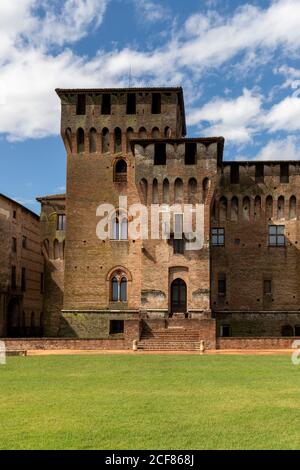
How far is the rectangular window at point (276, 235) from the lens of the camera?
4272 centimetres

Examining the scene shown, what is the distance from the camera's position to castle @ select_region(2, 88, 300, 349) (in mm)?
39562

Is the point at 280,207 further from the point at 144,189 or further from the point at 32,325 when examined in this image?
the point at 32,325

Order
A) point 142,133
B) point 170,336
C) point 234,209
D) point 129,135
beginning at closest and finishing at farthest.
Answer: point 170,336 → point 142,133 → point 129,135 → point 234,209

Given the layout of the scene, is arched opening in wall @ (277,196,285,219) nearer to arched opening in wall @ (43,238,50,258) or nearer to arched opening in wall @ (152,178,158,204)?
arched opening in wall @ (152,178,158,204)

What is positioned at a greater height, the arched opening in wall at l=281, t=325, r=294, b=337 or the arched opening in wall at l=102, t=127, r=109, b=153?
the arched opening in wall at l=102, t=127, r=109, b=153

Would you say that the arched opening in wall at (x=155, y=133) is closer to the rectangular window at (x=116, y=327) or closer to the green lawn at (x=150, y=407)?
the rectangular window at (x=116, y=327)

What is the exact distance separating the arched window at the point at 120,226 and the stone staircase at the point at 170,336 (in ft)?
26.4

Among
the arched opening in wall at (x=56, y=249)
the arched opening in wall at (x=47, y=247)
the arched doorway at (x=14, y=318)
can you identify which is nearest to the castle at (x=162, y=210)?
the arched doorway at (x=14, y=318)

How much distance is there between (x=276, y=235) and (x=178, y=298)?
30.3ft

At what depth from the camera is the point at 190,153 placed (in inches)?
1570

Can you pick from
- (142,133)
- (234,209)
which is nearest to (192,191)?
(234,209)

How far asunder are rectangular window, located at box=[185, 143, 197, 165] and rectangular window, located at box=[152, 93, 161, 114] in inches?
175

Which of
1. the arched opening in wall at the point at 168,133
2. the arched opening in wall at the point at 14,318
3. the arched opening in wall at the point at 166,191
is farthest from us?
the arched opening in wall at the point at 14,318

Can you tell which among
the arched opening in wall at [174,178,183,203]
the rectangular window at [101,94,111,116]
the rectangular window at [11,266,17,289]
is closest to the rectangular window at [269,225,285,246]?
the arched opening in wall at [174,178,183,203]
